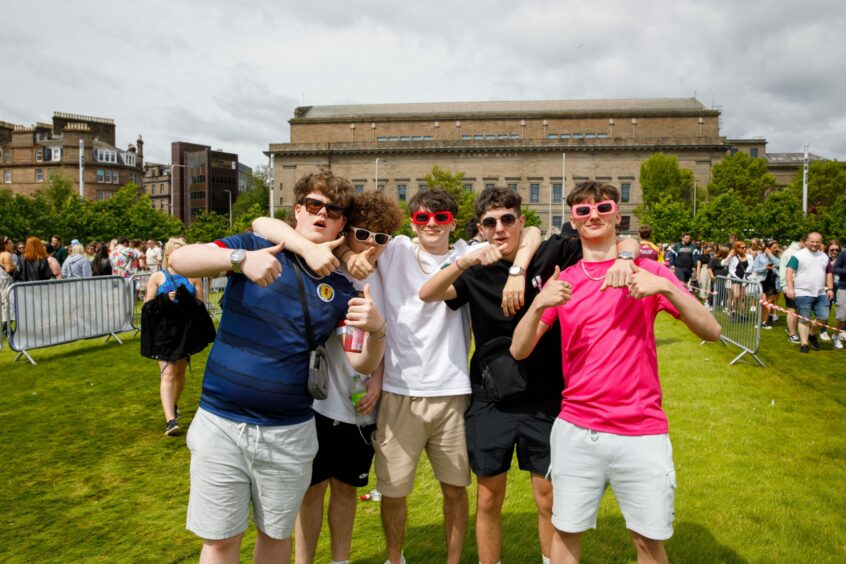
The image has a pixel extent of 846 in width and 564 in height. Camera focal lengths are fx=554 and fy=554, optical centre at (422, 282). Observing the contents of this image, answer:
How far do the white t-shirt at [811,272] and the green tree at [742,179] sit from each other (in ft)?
203

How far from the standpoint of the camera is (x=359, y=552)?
377 centimetres

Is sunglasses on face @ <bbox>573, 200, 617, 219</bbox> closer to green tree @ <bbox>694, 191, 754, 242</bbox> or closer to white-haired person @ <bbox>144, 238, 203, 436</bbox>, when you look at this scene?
white-haired person @ <bbox>144, 238, 203, 436</bbox>

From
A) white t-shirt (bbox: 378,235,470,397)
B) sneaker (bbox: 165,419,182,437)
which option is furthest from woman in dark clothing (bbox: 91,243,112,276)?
white t-shirt (bbox: 378,235,470,397)

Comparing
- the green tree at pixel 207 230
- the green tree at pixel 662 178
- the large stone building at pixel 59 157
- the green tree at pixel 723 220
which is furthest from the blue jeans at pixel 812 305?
the large stone building at pixel 59 157

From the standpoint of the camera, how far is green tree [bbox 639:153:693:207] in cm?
6525

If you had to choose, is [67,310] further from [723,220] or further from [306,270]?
[723,220]

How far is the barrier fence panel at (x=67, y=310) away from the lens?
9641 mm

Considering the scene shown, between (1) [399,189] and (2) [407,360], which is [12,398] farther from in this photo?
(1) [399,189]

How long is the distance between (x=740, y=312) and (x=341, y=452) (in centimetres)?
989

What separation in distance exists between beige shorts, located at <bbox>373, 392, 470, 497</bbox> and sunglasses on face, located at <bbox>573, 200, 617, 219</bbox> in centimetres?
129

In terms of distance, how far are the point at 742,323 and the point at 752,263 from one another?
242 inches

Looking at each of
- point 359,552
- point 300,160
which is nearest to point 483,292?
point 359,552

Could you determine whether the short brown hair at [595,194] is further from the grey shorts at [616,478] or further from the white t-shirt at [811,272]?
the white t-shirt at [811,272]

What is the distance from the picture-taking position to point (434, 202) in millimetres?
3256
